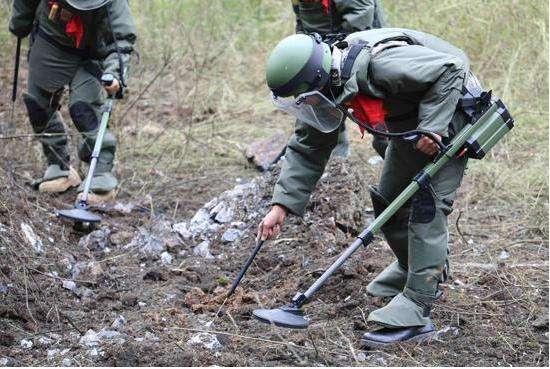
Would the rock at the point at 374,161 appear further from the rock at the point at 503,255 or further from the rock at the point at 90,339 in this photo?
the rock at the point at 90,339

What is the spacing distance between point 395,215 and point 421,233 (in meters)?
0.42

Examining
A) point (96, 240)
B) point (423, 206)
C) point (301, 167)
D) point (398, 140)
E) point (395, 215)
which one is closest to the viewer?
point (423, 206)

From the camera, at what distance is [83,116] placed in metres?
6.66

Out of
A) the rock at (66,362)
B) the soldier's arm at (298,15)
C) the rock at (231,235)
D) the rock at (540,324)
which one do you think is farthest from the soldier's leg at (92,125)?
the rock at (540,324)

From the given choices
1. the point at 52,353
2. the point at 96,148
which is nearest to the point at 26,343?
the point at 52,353

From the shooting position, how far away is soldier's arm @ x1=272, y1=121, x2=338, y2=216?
4566 mm

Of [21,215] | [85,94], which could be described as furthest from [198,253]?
[85,94]

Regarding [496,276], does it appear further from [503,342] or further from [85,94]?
[85,94]

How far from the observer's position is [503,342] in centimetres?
462

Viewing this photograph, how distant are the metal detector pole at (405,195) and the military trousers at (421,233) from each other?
0.24 ft

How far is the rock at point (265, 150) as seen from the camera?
777 cm

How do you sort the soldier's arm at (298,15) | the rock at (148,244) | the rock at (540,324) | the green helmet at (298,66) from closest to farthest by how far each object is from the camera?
1. the green helmet at (298,66)
2. the rock at (540,324)
3. the rock at (148,244)
4. the soldier's arm at (298,15)

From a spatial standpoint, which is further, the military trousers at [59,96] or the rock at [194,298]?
the military trousers at [59,96]

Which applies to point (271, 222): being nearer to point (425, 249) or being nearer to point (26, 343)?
point (425, 249)
